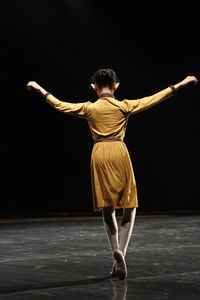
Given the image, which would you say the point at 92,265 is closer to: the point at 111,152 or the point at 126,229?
the point at 126,229

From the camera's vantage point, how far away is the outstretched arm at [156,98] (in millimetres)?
3238

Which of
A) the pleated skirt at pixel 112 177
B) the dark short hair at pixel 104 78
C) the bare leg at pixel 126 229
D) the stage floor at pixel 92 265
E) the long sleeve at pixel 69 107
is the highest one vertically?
the dark short hair at pixel 104 78

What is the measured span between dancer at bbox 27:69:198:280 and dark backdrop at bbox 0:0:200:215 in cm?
544

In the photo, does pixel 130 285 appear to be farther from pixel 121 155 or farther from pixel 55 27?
pixel 55 27

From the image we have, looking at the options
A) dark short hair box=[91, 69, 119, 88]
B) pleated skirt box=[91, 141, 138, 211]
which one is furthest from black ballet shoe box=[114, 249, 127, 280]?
dark short hair box=[91, 69, 119, 88]

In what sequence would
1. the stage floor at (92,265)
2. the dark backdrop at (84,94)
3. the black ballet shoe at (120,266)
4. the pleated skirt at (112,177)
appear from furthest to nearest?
the dark backdrop at (84,94) → the pleated skirt at (112,177) → the black ballet shoe at (120,266) → the stage floor at (92,265)

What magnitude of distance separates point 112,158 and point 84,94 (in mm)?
5888

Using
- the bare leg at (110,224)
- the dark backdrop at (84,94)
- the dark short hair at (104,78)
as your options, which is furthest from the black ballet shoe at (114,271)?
the dark backdrop at (84,94)

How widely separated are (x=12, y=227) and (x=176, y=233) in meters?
2.02

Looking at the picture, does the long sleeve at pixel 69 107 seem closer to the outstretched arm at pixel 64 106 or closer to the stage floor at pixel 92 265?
the outstretched arm at pixel 64 106

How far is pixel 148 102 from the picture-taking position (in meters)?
3.25

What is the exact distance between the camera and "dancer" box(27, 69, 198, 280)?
3242 mm

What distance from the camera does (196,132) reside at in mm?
9578

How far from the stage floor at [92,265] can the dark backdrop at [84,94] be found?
90.4 inches
